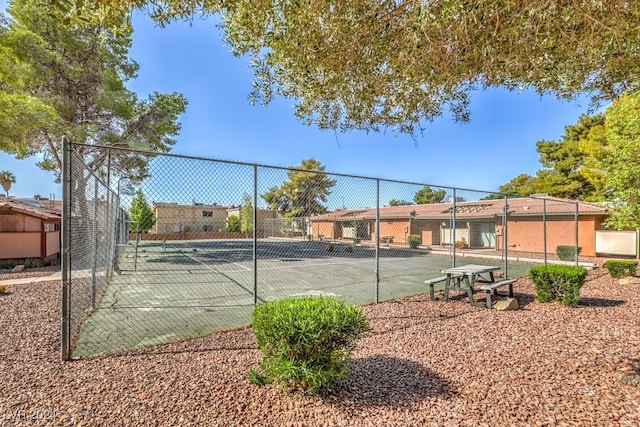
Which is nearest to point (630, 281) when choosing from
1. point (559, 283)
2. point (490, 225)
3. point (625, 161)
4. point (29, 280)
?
point (625, 161)

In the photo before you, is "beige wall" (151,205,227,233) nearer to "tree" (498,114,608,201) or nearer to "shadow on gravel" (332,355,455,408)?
"shadow on gravel" (332,355,455,408)

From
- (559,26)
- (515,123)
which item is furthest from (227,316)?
(515,123)

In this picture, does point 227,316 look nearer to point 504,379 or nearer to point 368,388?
point 368,388

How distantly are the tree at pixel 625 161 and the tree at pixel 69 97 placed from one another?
11943 millimetres

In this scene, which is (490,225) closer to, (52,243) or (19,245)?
(52,243)

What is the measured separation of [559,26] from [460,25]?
0.95 meters

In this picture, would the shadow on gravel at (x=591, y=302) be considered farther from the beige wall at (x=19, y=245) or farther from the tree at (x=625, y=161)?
the beige wall at (x=19, y=245)

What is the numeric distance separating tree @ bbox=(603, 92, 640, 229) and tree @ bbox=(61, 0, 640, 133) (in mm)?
4766

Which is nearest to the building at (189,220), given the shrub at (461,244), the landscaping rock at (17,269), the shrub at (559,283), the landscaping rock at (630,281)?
the shrub at (559,283)

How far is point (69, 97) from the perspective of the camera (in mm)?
11891

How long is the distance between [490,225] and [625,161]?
1237 cm

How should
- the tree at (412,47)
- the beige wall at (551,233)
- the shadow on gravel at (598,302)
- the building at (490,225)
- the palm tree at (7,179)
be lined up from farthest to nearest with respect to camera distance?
1. the beige wall at (551,233)
2. the building at (490,225)
3. the palm tree at (7,179)
4. the shadow on gravel at (598,302)
5. the tree at (412,47)

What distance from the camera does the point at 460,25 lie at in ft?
9.30

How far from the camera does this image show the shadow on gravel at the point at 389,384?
246 cm
